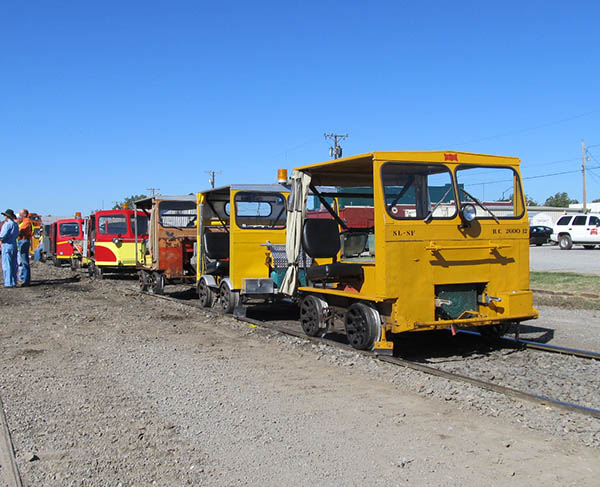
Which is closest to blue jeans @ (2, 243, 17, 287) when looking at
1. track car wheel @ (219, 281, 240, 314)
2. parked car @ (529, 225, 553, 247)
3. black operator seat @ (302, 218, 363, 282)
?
track car wheel @ (219, 281, 240, 314)

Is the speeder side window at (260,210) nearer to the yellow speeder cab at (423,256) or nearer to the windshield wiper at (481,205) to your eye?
the yellow speeder cab at (423,256)

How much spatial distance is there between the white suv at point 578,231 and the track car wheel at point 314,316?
2855cm

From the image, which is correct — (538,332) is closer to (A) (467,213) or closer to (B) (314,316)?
(A) (467,213)

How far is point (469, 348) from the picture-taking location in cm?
822

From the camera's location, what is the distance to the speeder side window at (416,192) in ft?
23.6

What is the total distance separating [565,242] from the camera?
114 ft

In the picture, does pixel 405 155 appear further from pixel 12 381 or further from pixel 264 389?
pixel 12 381

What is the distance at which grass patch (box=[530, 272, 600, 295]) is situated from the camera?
1403 cm

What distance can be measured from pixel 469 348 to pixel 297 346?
2247mm

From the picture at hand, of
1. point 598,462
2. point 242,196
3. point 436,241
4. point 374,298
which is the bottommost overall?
point 598,462

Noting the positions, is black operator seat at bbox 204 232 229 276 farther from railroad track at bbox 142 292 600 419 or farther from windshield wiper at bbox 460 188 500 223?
windshield wiper at bbox 460 188 500 223

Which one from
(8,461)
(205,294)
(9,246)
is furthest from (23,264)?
(8,461)

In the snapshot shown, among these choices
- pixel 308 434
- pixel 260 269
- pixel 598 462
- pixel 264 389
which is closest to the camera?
pixel 598 462

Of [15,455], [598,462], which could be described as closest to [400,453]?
[598,462]
